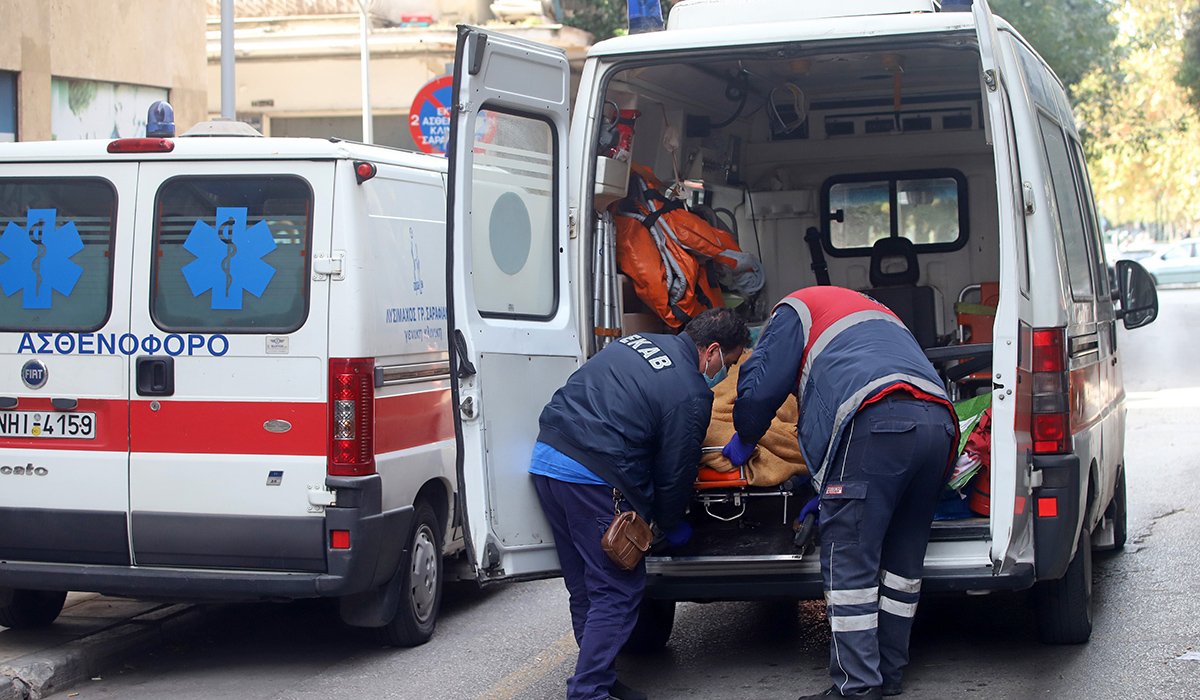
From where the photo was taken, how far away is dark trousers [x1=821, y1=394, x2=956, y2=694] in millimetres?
4402

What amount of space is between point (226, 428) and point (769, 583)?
2.30 metres

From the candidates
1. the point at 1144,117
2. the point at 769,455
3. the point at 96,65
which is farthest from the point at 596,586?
the point at 1144,117

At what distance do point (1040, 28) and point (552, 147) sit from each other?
13.5 metres

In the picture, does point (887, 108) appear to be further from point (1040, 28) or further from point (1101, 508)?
point (1040, 28)

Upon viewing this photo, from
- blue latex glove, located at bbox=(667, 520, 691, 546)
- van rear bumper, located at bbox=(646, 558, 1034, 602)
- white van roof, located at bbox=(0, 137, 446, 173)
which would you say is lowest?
van rear bumper, located at bbox=(646, 558, 1034, 602)

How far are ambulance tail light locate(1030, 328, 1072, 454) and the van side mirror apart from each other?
2580 mm

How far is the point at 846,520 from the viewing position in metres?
4.45

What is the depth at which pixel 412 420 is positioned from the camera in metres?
5.66

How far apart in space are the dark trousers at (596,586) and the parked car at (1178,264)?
38461 mm

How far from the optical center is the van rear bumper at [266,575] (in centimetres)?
516

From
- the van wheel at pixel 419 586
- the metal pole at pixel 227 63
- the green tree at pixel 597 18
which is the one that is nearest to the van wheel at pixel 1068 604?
the van wheel at pixel 419 586

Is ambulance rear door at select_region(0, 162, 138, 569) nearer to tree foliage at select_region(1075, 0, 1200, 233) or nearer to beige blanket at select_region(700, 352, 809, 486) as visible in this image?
beige blanket at select_region(700, 352, 809, 486)

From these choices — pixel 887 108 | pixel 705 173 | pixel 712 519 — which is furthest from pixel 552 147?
pixel 887 108

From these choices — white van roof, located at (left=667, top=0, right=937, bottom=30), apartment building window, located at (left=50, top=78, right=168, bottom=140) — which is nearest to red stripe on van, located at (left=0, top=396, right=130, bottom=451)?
white van roof, located at (left=667, top=0, right=937, bottom=30)
